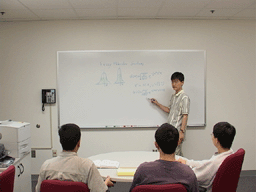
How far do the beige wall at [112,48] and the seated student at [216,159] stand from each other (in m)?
1.79

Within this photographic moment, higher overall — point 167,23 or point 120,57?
point 167,23

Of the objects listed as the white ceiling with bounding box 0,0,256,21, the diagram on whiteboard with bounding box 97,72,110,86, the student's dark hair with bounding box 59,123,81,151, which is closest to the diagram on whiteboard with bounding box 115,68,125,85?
the diagram on whiteboard with bounding box 97,72,110,86

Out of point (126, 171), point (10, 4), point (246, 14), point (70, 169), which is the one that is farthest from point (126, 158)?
point (246, 14)

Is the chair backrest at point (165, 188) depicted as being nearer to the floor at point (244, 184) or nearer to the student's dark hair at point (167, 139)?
the student's dark hair at point (167, 139)

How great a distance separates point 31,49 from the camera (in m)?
3.43

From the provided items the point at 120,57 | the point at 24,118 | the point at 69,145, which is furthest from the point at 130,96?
the point at 69,145

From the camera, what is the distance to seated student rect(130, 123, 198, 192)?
1.28 meters

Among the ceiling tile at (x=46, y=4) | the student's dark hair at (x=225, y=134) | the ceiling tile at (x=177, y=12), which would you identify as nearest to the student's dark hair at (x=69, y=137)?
the student's dark hair at (x=225, y=134)

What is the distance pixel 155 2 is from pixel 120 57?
101 centimetres

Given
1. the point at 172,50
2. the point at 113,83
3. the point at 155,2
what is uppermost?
the point at 155,2

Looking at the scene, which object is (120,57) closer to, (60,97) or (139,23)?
(139,23)

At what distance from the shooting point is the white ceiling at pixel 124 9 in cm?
276

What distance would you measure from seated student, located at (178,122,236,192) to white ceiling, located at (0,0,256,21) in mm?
1841

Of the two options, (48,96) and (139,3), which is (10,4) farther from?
A: (139,3)
